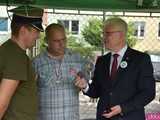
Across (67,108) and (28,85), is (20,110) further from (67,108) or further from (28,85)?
(67,108)

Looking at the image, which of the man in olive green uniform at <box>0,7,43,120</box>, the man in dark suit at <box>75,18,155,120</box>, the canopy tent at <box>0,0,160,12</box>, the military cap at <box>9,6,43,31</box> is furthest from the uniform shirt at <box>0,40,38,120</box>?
the canopy tent at <box>0,0,160,12</box>

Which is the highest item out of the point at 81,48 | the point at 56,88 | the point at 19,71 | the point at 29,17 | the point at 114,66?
the point at 29,17

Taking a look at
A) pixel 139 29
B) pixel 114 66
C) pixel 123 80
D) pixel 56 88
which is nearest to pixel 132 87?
pixel 123 80

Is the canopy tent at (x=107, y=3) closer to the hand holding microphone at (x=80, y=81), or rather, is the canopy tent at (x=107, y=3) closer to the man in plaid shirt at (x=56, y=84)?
the man in plaid shirt at (x=56, y=84)

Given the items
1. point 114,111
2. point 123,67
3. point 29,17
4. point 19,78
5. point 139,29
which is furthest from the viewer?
point 139,29

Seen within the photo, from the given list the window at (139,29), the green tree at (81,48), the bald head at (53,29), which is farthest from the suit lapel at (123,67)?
the window at (139,29)

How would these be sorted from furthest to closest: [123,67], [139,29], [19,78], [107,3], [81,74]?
[139,29], [107,3], [81,74], [123,67], [19,78]

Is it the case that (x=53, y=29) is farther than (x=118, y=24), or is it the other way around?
(x=53, y=29)

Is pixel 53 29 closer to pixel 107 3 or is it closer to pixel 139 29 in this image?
pixel 107 3

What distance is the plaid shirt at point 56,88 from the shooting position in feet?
11.9

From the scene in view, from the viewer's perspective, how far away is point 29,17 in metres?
2.94

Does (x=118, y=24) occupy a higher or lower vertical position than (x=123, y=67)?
higher

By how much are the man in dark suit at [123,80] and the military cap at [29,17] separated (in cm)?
65

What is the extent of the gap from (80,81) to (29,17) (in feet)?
2.75
